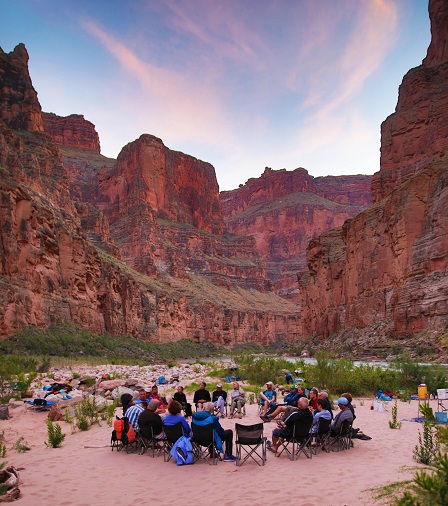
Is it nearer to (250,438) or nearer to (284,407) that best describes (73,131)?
(284,407)

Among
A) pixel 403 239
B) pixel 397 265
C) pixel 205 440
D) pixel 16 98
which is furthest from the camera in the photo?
pixel 16 98

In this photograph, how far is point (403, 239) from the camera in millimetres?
32562

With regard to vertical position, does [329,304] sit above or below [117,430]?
above

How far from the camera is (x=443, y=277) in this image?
26516 millimetres

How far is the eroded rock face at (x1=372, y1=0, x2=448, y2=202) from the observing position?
3909cm

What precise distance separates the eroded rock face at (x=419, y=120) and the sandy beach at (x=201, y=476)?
34947mm

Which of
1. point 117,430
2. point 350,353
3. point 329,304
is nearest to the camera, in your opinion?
point 117,430

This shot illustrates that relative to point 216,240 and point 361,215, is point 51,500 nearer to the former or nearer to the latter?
point 361,215

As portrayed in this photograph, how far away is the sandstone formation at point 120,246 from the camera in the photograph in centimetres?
3284

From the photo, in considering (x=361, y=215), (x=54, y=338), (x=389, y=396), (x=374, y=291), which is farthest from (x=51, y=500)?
(x=361, y=215)

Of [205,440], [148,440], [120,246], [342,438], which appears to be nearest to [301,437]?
[342,438]

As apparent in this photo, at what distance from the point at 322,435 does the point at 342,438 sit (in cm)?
46

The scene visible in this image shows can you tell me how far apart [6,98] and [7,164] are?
29.0m

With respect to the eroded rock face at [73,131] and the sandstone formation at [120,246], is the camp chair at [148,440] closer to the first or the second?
the sandstone formation at [120,246]
